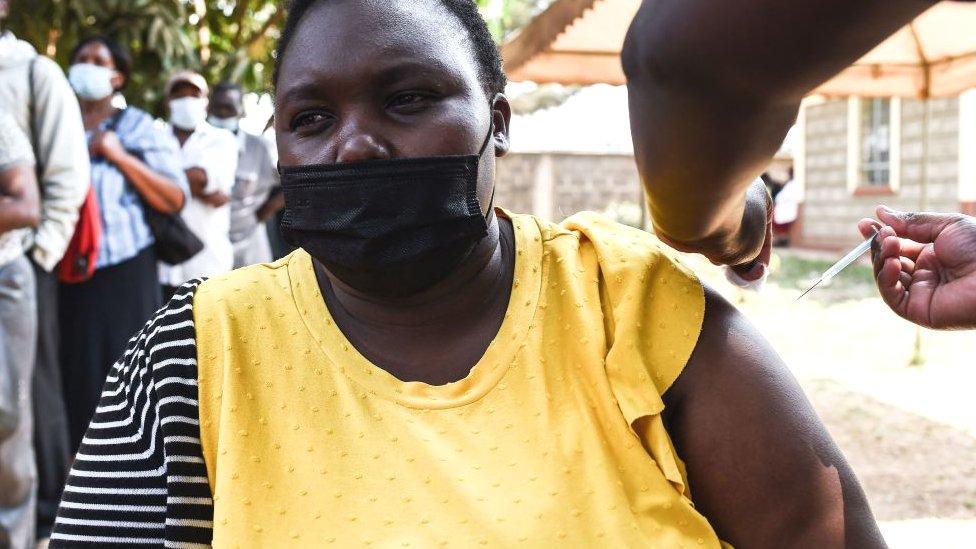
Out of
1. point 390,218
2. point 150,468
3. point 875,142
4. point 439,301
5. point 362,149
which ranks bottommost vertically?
point 150,468

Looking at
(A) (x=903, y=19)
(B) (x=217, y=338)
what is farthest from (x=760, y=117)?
(B) (x=217, y=338)

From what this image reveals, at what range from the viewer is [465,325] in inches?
59.9

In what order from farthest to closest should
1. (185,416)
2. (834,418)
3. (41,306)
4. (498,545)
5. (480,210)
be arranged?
(834,418), (41,306), (480,210), (185,416), (498,545)

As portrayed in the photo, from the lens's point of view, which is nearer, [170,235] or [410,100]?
[410,100]

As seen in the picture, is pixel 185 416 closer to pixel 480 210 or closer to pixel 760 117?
pixel 480 210

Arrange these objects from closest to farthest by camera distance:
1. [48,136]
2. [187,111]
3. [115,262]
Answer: [48,136] → [115,262] → [187,111]

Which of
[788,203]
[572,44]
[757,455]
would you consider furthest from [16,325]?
[788,203]

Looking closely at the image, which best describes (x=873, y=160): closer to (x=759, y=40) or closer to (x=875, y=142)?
(x=875, y=142)

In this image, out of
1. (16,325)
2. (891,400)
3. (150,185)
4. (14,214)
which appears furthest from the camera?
(891,400)

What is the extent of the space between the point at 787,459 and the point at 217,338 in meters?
0.85

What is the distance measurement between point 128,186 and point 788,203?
15.1 meters

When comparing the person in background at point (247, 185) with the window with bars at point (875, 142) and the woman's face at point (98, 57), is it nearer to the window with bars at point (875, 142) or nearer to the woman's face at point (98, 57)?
the woman's face at point (98, 57)

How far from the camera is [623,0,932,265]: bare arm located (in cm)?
64

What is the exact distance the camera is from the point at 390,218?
146cm
